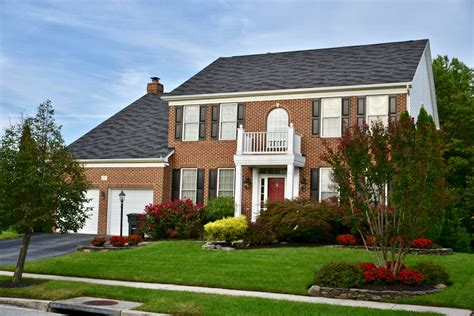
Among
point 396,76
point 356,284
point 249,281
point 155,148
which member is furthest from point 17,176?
point 396,76

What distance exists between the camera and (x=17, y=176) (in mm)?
13172

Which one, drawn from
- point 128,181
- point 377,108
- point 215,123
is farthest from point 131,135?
point 377,108

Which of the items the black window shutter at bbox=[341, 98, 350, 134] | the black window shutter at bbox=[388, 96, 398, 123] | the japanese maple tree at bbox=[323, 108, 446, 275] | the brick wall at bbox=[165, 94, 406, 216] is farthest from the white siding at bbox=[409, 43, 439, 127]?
the japanese maple tree at bbox=[323, 108, 446, 275]

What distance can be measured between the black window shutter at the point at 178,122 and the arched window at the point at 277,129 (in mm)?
4262

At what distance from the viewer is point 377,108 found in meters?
22.8

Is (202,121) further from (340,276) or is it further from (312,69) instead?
(340,276)

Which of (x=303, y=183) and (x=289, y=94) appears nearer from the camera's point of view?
(x=303, y=183)

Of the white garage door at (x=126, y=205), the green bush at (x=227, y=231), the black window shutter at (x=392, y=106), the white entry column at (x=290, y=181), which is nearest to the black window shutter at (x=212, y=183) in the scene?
the white garage door at (x=126, y=205)

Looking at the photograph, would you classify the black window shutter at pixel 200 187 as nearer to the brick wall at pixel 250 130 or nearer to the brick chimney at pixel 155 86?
the brick wall at pixel 250 130

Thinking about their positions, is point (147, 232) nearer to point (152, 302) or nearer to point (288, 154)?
point (288, 154)

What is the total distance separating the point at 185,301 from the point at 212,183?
1444cm

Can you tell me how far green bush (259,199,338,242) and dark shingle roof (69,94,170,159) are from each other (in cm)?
759

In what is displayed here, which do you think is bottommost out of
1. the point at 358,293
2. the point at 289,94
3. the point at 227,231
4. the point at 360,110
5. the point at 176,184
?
the point at 358,293

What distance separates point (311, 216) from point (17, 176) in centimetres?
998
